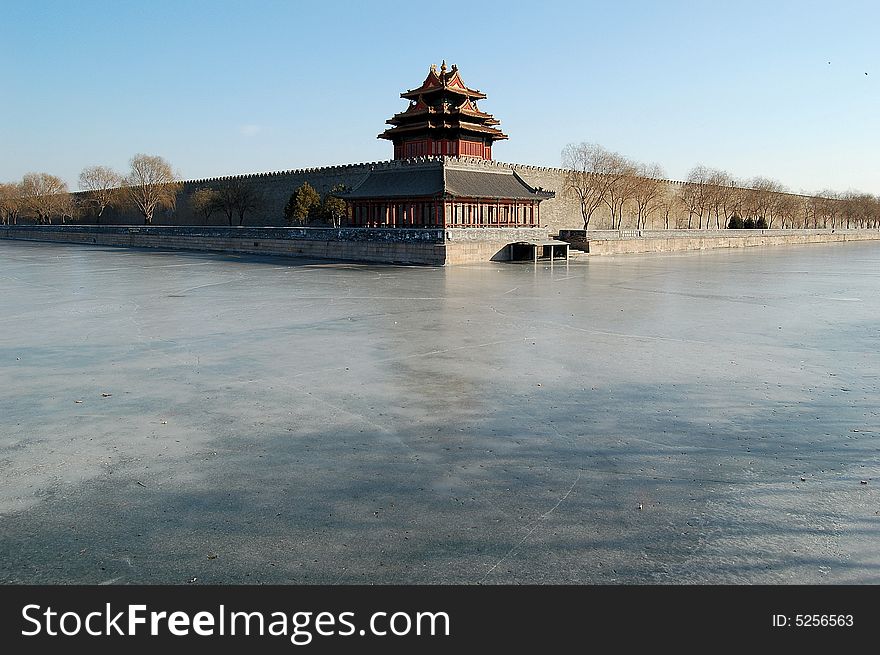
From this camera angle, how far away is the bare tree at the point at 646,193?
47.2m

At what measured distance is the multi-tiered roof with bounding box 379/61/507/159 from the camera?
35.3 meters

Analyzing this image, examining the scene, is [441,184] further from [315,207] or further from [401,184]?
[315,207]

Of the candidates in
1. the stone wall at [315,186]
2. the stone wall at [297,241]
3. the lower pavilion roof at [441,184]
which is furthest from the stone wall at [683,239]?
the stone wall at [297,241]

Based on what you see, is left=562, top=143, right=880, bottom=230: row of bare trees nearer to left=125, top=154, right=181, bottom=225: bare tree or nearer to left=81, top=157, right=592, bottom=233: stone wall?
left=81, top=157, right=592, bottom=233: stone wall

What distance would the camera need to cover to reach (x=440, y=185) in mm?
31391

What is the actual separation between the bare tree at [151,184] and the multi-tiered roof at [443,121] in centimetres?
2251

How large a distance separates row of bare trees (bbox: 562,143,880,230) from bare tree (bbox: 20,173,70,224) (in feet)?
142

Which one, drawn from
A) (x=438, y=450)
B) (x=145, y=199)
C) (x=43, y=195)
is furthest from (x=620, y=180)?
(x=43, y=195)

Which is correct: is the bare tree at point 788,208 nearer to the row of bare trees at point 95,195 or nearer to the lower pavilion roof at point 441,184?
the lower pavilion roof at point 441,184

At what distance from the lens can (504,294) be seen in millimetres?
15914

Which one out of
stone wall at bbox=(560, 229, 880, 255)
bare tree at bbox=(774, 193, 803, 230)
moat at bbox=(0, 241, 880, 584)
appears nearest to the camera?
moat at bbox=(0, 241, 880, 584)

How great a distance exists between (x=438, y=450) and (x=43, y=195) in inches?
2646

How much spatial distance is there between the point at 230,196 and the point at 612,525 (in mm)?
47235

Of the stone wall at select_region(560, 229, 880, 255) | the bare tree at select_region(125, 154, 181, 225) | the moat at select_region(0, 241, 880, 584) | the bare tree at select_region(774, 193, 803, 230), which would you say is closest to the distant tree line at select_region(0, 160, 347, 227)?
the bare tree at select_region(125, 154, 181, 225)
